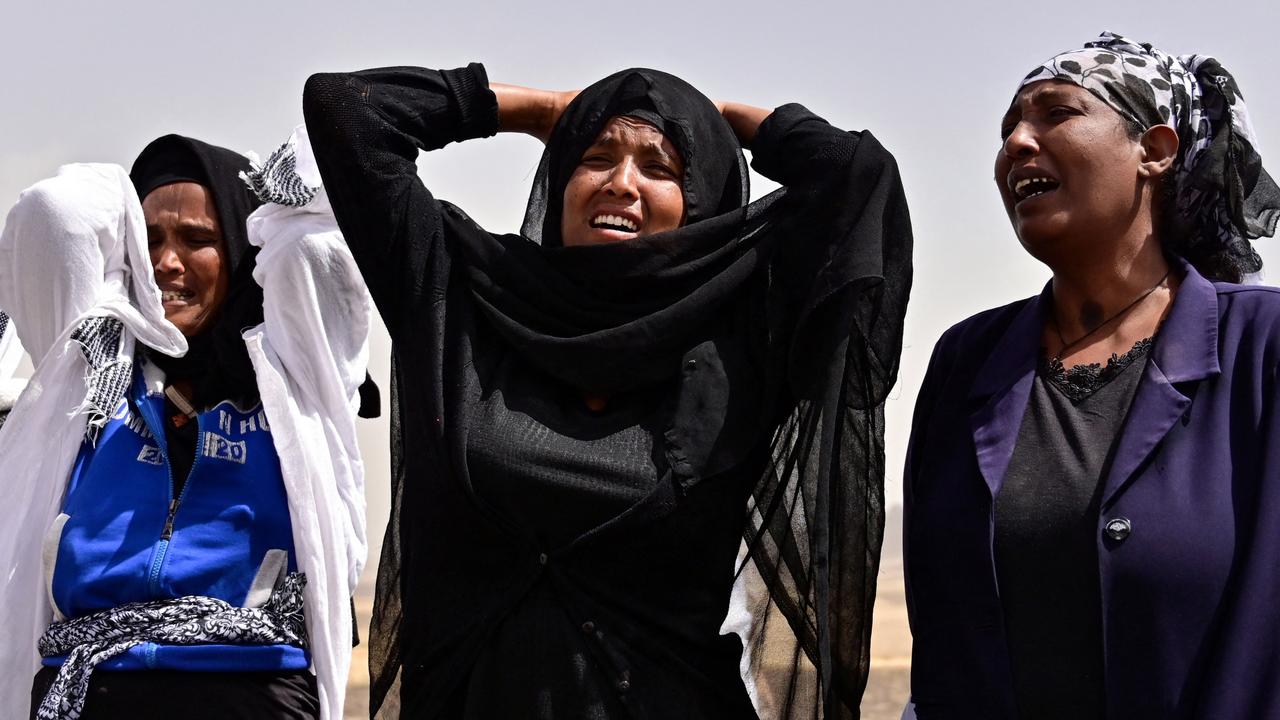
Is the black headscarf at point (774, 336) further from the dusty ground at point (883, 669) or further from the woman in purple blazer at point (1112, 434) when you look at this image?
the dusty ground at point (883, 669)

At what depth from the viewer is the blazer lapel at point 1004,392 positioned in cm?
344

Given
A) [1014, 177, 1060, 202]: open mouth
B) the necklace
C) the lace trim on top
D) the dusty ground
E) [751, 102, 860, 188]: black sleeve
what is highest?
[751, 102, 860, 188]: black sleeve

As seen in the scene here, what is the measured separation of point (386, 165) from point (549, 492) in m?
0.86

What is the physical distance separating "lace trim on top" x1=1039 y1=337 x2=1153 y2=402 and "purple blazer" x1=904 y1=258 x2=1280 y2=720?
5cm

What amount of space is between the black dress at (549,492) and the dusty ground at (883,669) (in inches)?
205

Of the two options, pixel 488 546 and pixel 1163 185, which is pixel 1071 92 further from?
pixel 488 546

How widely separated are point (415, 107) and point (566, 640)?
4.24 feet

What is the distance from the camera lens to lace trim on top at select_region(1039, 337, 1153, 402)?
3.45 meters

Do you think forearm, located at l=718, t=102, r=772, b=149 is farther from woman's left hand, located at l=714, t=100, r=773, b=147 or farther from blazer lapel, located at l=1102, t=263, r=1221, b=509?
blazer lapel, located at l=1102, t=263, r=1221, b=509

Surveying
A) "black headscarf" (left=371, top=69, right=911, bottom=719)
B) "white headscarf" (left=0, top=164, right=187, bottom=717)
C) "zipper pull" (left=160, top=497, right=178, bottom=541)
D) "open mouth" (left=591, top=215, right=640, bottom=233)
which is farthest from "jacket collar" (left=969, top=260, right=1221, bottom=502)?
"white headscarf" (left=0, top=164, right=187, bottom=717)

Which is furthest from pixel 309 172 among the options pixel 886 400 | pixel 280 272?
pixel 886 400

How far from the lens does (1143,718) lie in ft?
10.3

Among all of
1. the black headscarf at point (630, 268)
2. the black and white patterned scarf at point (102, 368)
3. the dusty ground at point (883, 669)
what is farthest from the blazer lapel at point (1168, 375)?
the dusty ground at point (883, 669)

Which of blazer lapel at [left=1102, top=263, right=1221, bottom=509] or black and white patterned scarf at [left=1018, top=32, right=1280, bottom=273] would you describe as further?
black and white patterned scarf at [left=1018, top=32, right=1280, bottom=273]
